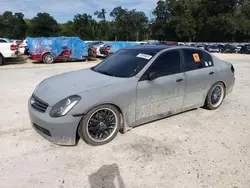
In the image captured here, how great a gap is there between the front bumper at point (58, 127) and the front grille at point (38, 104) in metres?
0.07

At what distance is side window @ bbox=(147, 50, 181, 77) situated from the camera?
4.42m

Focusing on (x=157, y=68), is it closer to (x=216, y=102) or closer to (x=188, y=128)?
(x=188, y=128)

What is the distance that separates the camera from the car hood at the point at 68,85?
3.73 metres

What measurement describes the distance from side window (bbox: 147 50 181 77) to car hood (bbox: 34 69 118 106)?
31.2 inches

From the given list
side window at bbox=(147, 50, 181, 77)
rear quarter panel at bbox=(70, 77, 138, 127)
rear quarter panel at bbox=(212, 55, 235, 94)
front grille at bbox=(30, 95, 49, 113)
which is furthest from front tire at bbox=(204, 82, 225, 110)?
front grille at bbox=(30, 95, 49, 113)

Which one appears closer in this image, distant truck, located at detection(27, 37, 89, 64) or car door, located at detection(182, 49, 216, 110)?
car door, located at detection(182, 49, 216, 110)

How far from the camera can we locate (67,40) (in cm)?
1578

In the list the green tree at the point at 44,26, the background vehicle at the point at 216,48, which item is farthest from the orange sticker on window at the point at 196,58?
the green tree at the point at 44,26

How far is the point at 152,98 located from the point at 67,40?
12637mm

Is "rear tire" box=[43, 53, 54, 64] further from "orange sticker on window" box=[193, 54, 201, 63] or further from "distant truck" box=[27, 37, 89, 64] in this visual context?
"orange sticker on window" box=[193, 54, 201, 63]

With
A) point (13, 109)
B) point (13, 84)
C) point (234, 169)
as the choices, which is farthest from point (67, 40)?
point (234, 169)

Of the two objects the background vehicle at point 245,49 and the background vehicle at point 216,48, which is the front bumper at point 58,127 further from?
the background vehicle at point 216,48

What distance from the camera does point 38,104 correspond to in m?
3.83

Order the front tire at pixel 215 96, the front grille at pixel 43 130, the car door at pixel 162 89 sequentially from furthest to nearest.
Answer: the front tire at pixel 215 96 → the car door at pixel 162 89 → the front grille at pixel 43 130
